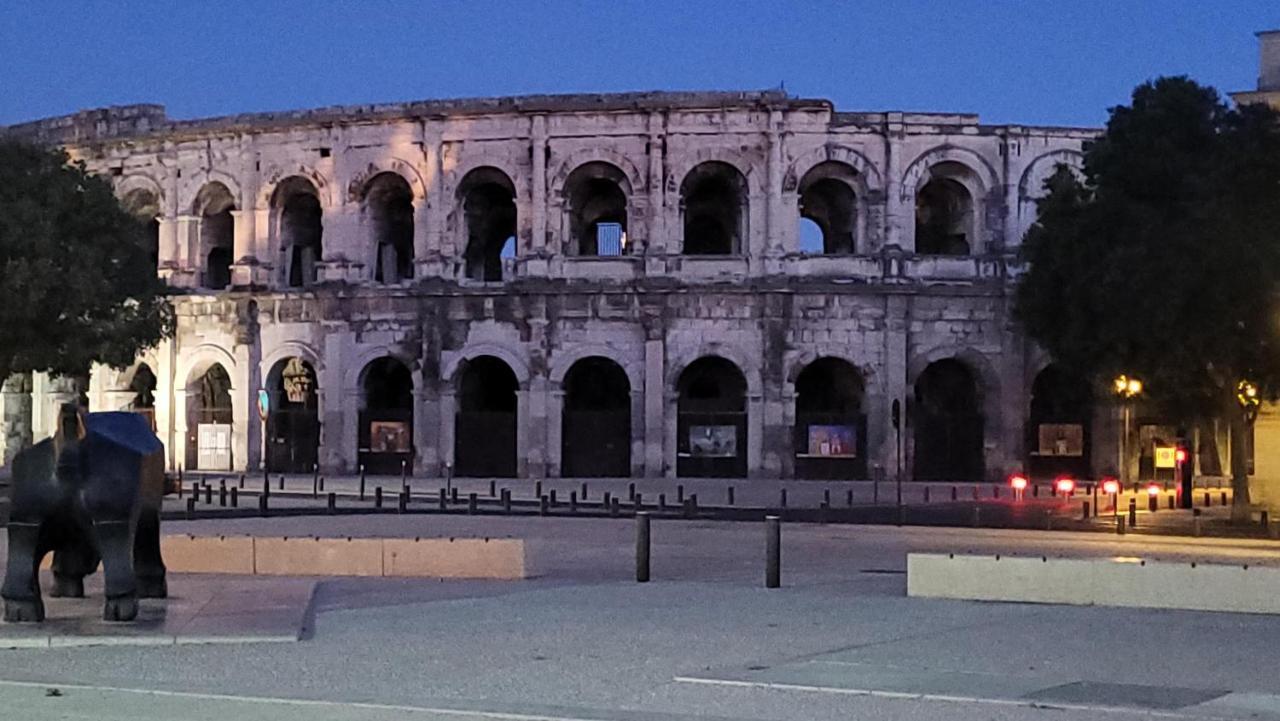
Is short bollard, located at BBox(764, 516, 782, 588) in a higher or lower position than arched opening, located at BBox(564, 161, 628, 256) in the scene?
lower

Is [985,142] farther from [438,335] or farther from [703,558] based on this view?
[703,558]

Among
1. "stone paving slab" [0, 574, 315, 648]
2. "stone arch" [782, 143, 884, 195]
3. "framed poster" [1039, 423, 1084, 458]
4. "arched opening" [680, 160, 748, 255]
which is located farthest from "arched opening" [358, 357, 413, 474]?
"stone paving slab" [0, 574, 315, 648]

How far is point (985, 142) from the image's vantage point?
53594mm

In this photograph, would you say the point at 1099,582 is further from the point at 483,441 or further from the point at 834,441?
the point at 483,441

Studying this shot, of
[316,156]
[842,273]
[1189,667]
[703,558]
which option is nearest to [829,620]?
[1189,667]

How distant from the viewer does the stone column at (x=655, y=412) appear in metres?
53.3

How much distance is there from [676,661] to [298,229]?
160 ft

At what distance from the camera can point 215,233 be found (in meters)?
60.9

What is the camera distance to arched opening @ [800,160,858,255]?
2128 inches

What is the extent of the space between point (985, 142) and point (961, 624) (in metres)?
39.8

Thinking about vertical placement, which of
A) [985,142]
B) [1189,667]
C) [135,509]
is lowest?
[1189,667]

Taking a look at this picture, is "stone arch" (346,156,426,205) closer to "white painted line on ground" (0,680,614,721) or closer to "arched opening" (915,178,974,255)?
"arched opening" (915,178,974,255)

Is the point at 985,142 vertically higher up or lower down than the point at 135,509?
higher up

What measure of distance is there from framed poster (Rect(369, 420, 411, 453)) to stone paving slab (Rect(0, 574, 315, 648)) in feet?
124
